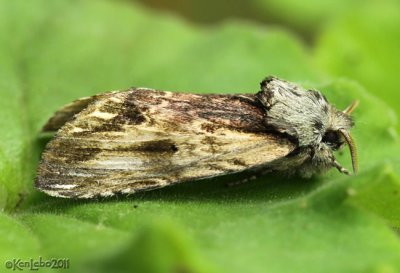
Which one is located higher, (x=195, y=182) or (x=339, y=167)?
(x=339, y=167)

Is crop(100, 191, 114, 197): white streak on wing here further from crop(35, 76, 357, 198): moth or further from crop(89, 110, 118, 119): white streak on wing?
crop(89, 110, 118, 119): white streak on wing

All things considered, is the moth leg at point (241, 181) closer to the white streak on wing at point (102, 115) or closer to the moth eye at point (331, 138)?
the moth eye at point (331, 138)

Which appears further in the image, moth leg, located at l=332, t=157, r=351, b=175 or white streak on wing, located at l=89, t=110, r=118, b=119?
moth leg, located at l=332, t=157, r=351, b=175

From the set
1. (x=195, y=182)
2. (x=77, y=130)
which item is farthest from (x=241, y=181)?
(x=77, y=130)

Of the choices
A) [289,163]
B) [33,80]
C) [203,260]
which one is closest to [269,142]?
[289,163]

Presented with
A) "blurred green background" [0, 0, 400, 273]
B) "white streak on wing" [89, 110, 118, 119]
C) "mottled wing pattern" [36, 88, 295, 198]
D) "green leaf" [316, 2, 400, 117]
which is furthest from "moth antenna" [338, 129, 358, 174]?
"green leaf" [316, 2, 400, 117]

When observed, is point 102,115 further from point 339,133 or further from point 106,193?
point 339,133

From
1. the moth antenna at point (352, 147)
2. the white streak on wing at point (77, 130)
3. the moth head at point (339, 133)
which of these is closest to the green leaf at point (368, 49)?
the moth head at point (339, 133)
